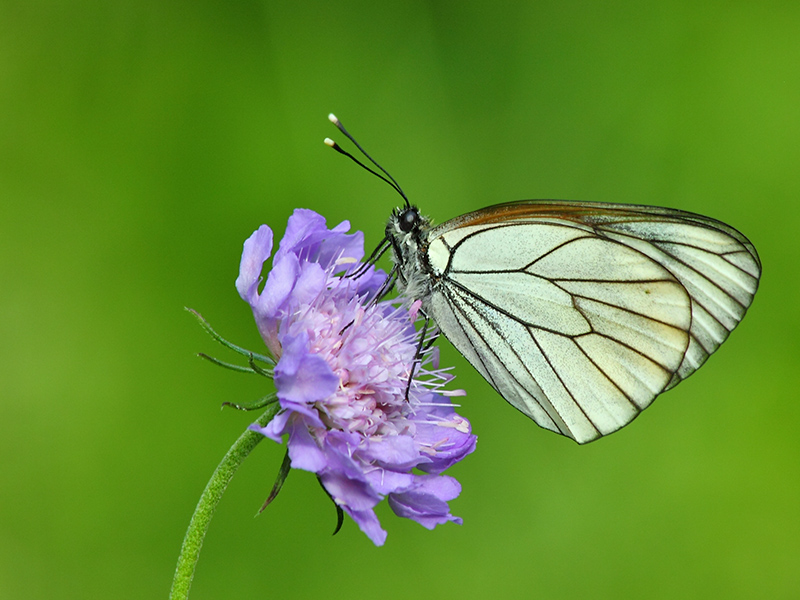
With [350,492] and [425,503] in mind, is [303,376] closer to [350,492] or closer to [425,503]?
[350,492]

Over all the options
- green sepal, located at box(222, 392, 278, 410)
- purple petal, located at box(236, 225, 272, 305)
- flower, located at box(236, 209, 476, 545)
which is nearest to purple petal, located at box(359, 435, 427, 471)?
flower, located at box(236, 209, 476, 545)

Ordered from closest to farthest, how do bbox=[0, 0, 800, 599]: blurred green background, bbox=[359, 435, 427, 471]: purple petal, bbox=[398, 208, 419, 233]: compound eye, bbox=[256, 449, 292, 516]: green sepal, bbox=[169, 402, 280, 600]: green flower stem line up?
bbox=[169, 402, 280, 600]: green flower stem < bbox=[256, 449, 292, 516]: green sepal < bbox=[359, 435, 427, 471]: purple petal < bbox=[398, 208, 419, 233]: compound eye < bbox=[0, 0, 800, 599]: blurred green background

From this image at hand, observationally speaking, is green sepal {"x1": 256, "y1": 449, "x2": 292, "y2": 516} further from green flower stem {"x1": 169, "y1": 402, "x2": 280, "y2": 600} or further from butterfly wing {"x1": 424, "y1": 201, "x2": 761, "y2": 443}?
butterfly wing {"x1": 424, "y1": 201, "x2": 761, "y2": 443}

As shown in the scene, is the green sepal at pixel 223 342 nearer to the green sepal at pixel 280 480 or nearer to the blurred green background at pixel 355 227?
the green sepal at pixel 280 480

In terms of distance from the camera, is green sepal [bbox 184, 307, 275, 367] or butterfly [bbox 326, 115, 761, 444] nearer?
green sepal [bbox 184, 307, 275, 367]

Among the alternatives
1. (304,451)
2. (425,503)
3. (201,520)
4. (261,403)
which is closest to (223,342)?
(261,403)

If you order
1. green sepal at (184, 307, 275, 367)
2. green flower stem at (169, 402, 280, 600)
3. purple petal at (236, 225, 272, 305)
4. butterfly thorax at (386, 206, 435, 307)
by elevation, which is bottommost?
green flower stem at (169, 402, 280, 600)

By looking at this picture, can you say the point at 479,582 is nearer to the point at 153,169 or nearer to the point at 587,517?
the point at 587,517

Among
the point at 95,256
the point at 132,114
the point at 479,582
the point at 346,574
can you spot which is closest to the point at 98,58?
the point at 132,114

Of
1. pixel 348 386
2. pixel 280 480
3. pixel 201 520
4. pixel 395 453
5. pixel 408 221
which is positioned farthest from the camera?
pixel 408 221
